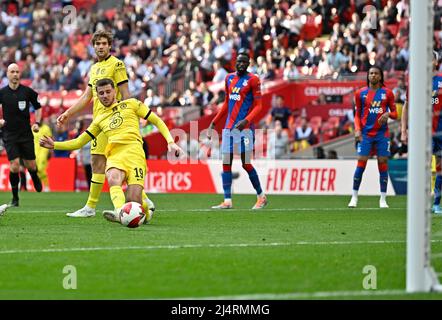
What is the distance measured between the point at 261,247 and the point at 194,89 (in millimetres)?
21532

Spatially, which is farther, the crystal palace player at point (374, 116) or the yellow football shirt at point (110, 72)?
the crystal palace player at point (374, 116)

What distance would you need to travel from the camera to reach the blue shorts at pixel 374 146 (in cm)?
1822

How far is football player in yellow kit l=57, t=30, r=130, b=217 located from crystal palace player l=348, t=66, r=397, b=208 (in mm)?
4909

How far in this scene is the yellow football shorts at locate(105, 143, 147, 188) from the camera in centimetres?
1316

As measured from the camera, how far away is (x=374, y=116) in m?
18.2

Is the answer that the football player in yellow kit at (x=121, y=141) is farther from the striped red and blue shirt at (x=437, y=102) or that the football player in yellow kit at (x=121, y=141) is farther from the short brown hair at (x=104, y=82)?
the striped red and blue shirt at (x=437, y=102)

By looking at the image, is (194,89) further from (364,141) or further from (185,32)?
(364,141)

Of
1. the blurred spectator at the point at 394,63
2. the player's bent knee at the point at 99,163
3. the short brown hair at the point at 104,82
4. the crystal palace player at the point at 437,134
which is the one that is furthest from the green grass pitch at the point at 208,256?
the blurred spectator at the point at 394,63

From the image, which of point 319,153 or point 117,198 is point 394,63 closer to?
point 319,153

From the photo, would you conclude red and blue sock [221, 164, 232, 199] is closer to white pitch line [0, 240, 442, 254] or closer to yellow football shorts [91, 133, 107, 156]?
yellow football shorts [91, 133, 107, 156]

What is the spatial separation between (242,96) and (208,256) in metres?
7.96

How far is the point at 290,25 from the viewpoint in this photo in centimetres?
3183

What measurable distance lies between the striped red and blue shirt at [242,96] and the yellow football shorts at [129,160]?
4.30 meters

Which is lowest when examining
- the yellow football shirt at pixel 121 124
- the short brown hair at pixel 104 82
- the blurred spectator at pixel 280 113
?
the blurred spectator at pixel 280 113
